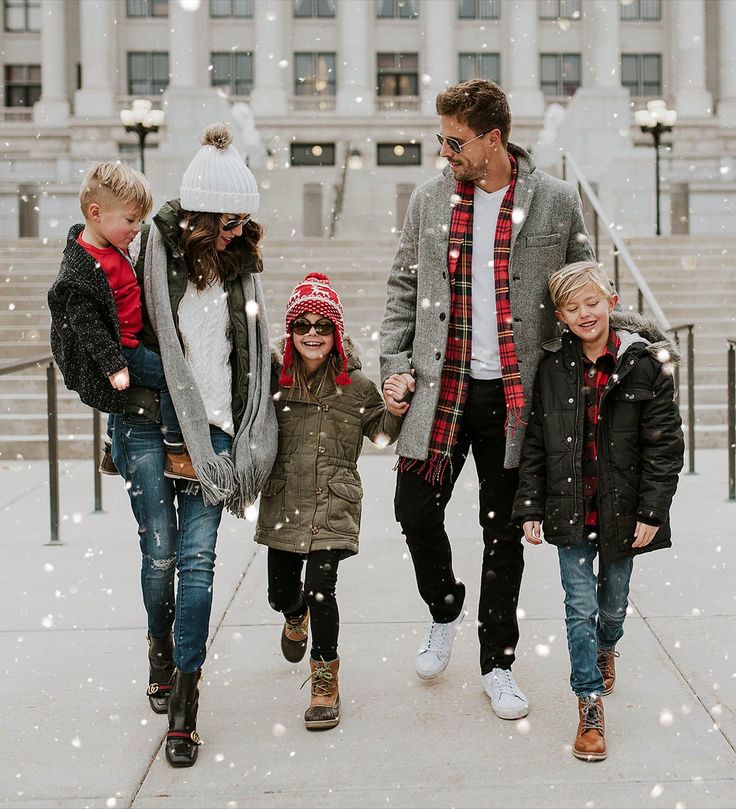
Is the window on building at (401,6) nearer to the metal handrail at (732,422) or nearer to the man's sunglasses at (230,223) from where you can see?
the metal handrail at (732,422)

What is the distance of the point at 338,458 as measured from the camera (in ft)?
12.1

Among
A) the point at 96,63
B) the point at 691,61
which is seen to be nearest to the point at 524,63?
the point at 691,61

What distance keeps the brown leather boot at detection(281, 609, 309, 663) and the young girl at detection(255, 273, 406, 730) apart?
33 centimetres

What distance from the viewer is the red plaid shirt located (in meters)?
3.35

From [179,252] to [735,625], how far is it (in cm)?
292

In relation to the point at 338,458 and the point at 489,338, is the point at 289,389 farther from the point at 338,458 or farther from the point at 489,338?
the point at 489,338

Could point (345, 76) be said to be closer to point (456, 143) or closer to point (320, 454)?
point (456, 143)

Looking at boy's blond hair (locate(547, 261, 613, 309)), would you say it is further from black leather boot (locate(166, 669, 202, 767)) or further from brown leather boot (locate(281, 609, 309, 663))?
black leather boot (locate(166, 669, 202, 767))

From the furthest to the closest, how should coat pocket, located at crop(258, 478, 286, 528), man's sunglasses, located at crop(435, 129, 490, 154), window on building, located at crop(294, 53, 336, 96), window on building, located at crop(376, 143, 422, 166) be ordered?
window on building, located at crop(294, 53, 336, 96)
window on building, located at crop(376, 143, 422, 166)
coat pocket, located at crop(258, 478, 286, 528)
man's sunglasses, located at crop(435, 129, 490, 154)

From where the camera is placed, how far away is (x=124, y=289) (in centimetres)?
329

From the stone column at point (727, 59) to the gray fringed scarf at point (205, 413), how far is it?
43138 mm

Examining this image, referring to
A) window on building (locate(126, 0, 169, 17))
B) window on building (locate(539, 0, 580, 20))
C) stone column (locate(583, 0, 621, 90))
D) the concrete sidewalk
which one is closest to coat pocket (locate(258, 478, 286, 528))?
the concrete sidewalk

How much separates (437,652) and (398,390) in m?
1.07

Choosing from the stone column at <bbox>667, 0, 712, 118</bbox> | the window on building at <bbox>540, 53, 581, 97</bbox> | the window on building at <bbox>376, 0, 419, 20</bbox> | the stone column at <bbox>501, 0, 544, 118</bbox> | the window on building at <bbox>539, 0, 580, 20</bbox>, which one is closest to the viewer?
the stone column at <bbox>501, 0, 544, 118</bbox>
